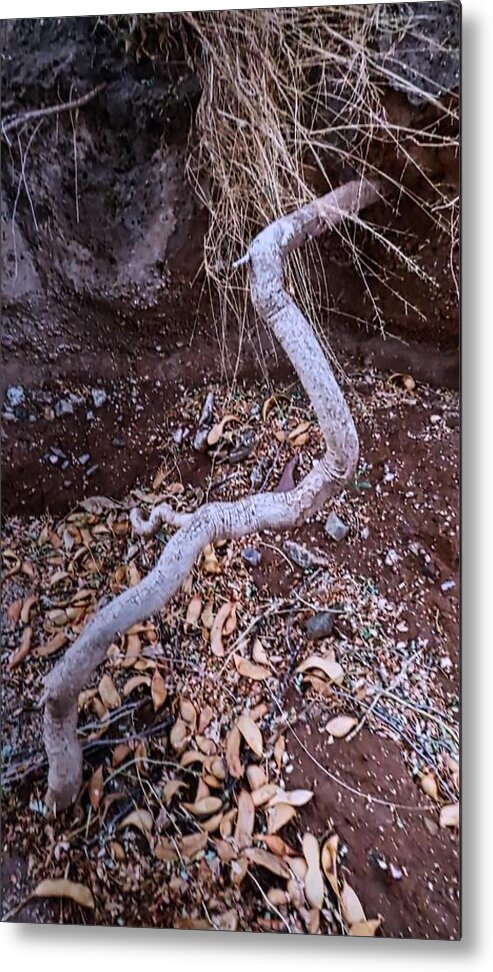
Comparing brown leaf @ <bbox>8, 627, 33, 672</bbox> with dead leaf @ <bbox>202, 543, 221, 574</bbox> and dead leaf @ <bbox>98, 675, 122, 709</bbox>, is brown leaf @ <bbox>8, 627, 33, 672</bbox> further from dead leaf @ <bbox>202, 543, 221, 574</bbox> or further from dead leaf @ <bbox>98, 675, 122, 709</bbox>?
dead leaf @ <bbox>202, 543, 221, 574</bbox>

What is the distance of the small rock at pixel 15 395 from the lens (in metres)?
1.22

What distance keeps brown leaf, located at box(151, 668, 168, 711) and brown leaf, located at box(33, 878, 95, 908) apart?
0.27m

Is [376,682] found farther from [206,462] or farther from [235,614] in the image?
[206,462]

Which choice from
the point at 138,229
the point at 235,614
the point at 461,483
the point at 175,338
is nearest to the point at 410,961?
the point at 235,614

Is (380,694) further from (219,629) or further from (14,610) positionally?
(14,610)

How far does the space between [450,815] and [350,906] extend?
176 millimetres

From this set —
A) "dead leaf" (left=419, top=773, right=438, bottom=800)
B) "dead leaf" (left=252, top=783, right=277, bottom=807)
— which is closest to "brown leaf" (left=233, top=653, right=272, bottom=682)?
"dead leaf" (left=252, top=783, right=277, bottom=807)

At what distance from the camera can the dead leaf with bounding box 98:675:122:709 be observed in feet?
3.88

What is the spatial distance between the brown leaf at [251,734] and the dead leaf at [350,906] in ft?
0.66

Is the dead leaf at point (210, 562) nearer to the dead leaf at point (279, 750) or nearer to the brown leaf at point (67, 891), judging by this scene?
the dead leaf at point (279, 750)

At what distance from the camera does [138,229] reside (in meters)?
1.19

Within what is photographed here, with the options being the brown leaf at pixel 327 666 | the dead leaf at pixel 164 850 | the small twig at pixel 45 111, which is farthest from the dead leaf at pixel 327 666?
the small twig at pixel 45 111

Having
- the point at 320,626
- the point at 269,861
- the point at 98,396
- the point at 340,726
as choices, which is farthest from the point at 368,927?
the point at 98,396

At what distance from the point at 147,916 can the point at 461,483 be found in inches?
28.4
